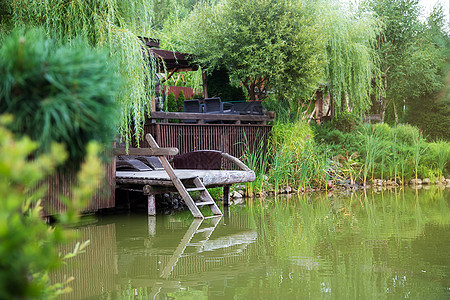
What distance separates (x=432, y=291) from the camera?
3.67 meters

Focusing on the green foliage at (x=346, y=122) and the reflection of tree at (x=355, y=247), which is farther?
the green foliage at (x=346, y=122)

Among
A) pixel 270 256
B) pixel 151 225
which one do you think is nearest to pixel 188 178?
pixel 151 225

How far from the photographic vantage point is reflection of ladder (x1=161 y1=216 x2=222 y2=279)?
451cm

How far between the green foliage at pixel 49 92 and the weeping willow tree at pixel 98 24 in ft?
15.9

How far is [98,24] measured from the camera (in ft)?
21.9

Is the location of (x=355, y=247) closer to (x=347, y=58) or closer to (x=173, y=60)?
(x=347, y=58)

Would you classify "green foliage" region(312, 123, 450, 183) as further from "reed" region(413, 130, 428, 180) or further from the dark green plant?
the dark green plant

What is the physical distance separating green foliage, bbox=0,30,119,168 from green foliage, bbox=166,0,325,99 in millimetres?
10648

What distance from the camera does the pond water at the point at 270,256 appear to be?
149 inches

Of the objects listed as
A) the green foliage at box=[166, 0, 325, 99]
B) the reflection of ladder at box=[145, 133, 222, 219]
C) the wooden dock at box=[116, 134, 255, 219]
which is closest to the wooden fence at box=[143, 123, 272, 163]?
the wooden dock at box=[116, 134, 255, 219]

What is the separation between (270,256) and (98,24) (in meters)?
4.04

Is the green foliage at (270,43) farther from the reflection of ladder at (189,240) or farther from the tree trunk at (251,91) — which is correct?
the reflection of ladder at (189,240)

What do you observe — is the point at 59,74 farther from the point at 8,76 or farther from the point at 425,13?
the point at 425,13

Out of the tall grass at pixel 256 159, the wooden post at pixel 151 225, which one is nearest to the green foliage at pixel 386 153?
the tall grass at pixel 256 159
